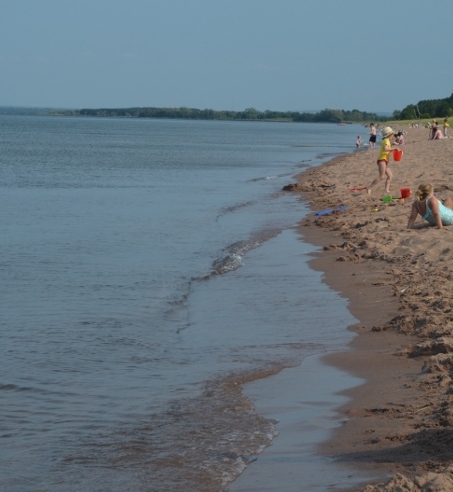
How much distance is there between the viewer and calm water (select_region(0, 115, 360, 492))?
5.39 m

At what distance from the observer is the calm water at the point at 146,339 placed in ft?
17.7

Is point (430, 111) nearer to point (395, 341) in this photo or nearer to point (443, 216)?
Answer: point (443, 216)

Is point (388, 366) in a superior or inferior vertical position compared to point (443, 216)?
inferior

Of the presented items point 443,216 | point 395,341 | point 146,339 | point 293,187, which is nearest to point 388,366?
point 395,341

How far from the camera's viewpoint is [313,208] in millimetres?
20031

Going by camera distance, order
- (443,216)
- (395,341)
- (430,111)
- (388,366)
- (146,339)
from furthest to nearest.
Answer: (430,111) < (443,216) < (146,339) < (395,341) < (388,366)

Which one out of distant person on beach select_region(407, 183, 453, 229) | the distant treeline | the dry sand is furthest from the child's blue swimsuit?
the distant treeline

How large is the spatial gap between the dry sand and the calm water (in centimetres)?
46

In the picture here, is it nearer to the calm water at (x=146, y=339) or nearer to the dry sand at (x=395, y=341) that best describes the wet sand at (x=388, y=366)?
the dry sand at (x=395, y=341)

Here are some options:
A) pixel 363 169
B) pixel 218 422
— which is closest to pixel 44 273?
pixel 218 422

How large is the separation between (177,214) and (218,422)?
48.0 ft

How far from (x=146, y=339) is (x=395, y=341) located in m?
2.49

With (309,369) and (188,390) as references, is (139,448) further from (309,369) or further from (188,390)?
(309,369)

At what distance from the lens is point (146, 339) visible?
857cm
